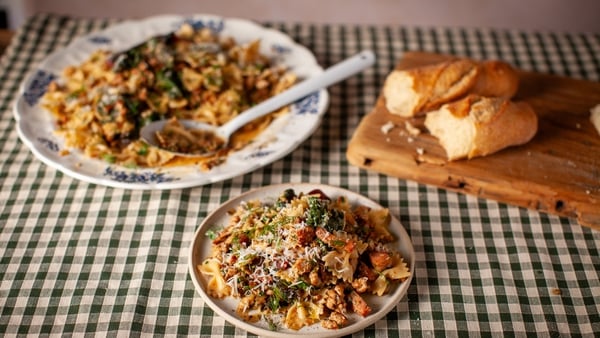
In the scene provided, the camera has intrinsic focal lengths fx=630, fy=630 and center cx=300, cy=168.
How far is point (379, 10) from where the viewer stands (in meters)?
4.82

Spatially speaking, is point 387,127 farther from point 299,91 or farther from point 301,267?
point 301,267

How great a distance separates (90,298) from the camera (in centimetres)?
213

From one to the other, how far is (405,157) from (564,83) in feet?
3.42

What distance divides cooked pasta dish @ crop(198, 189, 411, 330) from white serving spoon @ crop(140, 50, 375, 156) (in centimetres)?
64

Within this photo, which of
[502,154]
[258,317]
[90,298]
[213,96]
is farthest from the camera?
[213,96]

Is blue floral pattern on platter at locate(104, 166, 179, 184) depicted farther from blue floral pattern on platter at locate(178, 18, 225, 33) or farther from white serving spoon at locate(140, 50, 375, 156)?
blue floral pattern on platter at locate(178, 18, 225, 33)

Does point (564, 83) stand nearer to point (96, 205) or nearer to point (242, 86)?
point (242, 86)

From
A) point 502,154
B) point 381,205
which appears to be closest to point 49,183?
point 381,205

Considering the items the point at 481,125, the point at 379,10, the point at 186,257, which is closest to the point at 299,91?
the point at 481,125

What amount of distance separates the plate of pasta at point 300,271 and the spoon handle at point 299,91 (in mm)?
640

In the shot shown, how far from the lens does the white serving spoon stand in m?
2.73

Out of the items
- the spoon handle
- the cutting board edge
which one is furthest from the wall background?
the cutting board edge

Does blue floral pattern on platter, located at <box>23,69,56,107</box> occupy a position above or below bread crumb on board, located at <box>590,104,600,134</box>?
above

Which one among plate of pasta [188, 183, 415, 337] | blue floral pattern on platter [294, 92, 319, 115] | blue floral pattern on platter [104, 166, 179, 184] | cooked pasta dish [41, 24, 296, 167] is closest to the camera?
plate of pasta [188, 183, 415, 337]
